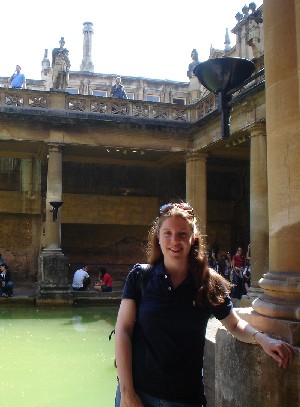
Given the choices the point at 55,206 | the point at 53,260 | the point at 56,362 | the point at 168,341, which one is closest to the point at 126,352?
the point at 168,341

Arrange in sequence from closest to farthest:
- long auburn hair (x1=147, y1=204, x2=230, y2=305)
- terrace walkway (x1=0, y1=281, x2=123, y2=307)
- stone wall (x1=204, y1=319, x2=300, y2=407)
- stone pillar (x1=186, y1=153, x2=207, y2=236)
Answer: long auburn hair (x1=147, y1=204, x2=230, y2=305), stone wall (x1=204, y1=319, x2=300, y2=407), terrace walkway (x1=0, y1=281, x2=123, y2=307), stone pillar (x1=186, y1=153, x2=207, y2=236)

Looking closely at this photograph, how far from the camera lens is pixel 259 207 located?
12211 mm

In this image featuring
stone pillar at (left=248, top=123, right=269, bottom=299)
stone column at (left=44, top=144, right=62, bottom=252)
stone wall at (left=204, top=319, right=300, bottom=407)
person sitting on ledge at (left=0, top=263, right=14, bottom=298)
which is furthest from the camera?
stone column at (left=44, top=144, right=62, bottom=252)

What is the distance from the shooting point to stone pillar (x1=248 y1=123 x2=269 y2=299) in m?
12.1

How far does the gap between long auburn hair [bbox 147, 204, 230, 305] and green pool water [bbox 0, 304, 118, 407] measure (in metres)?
3.43

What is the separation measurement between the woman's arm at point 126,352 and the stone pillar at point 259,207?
10214 mm

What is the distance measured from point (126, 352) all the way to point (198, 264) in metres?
0.56

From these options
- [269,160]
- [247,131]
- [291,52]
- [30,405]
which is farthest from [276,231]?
[247,131]

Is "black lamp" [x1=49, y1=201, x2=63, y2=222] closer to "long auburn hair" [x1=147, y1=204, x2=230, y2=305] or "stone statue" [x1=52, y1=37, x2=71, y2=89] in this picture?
"stone statue" [x1=52, y1=37, x2=71, y2=89]

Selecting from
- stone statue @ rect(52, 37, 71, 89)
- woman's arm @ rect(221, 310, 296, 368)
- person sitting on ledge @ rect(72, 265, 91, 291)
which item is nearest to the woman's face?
woman's arm @ rect(221, 310, 296, 368)

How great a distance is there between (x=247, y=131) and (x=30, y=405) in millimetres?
9767

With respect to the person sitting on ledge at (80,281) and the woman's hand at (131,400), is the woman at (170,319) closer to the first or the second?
the woman's hand at (131,400)

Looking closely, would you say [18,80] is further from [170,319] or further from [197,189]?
[170,319]

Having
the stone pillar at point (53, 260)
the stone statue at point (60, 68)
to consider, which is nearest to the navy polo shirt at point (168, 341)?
the stone pillar at point (53, 260)
